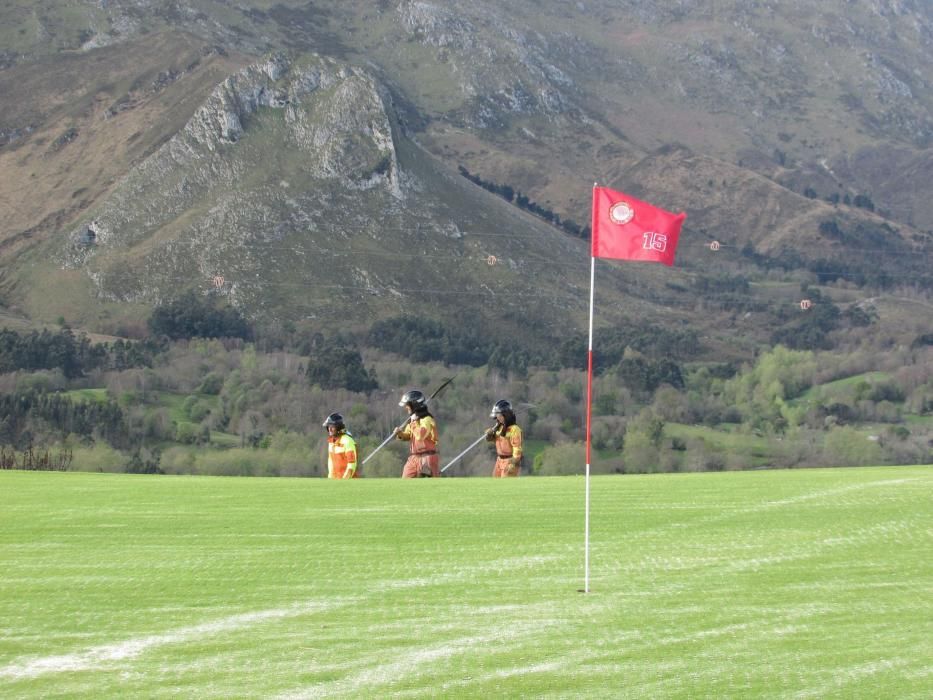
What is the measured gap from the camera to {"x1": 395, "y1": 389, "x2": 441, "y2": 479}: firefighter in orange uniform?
83.6 feet

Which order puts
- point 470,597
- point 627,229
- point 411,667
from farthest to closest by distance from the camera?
point 627,229
point 470,597
point 411,667

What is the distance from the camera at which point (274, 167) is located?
155 meters

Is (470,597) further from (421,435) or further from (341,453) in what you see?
(341,453)

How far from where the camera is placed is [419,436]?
1021 inches

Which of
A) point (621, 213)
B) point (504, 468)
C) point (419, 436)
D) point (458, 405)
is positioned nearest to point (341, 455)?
point (419, 436)

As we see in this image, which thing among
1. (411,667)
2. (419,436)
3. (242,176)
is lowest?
(411,667)

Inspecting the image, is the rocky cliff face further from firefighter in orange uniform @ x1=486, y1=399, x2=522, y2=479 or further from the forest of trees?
firefighter in orange uniform @ x1=486, y1=399, x2=522, y2=479

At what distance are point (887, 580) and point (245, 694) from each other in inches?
247

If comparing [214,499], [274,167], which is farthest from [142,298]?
[214,499]

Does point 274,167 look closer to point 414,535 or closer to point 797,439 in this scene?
point 797,439

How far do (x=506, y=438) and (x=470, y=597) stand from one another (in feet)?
44.3

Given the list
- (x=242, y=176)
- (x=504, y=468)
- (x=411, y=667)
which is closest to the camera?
(x=411, y=667)

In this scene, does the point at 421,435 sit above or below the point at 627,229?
below

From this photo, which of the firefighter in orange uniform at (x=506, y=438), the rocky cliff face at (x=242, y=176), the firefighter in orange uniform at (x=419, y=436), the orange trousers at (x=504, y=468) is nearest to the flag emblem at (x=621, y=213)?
the firefighter in orange uniform at (x=419, y=436)
